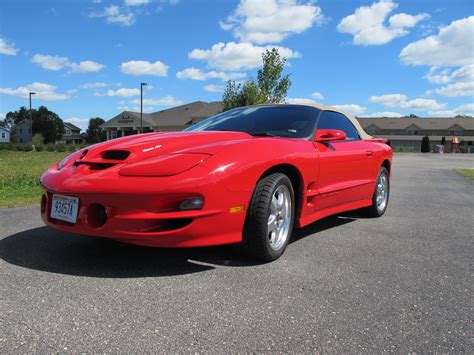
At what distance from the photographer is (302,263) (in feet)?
10.7

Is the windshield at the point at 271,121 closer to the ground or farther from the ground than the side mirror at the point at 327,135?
farther from the ground

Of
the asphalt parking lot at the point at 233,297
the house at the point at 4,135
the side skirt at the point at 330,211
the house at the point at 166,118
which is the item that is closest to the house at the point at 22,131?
the house at the point at 4,135

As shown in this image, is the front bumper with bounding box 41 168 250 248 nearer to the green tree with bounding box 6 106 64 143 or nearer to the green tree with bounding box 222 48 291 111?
the green tree with bounding box 222 48 291 111

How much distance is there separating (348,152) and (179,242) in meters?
2.37

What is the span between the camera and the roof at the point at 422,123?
3349 inches

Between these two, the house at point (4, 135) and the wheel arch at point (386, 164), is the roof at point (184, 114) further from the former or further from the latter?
the house at point (4, 135)

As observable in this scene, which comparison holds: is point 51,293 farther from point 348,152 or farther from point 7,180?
point 7,180

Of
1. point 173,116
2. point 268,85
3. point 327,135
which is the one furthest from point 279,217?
point 173,116

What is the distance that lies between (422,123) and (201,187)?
94615mm

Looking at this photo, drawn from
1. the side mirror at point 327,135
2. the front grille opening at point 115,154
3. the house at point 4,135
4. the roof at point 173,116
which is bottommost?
the front grille opening at point 115,154

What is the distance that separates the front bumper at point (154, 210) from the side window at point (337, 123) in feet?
6.07

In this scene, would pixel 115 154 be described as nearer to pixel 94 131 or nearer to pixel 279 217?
pixel 279 217

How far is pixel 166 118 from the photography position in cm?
5350

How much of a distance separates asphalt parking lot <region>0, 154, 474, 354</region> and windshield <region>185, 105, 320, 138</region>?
3.51ft
